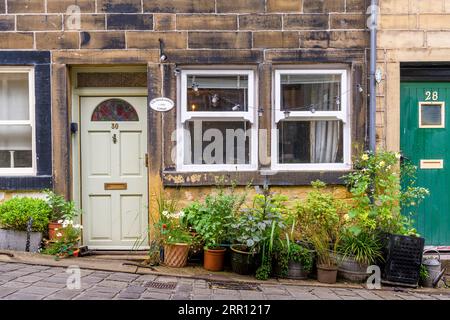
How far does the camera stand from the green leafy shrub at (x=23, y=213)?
5.76 meters

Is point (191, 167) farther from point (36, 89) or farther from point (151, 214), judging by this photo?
point (36, 89)

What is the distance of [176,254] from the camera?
5.70m

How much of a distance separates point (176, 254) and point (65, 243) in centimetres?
152

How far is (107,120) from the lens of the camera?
255 inches

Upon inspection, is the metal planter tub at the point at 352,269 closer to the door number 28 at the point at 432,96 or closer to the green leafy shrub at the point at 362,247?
the green leafy shrub at the point at 362,247

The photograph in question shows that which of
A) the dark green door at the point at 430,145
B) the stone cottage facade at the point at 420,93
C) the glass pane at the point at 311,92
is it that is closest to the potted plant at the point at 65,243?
the glass pane at the point at 311,92

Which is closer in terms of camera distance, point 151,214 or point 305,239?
point 305,239

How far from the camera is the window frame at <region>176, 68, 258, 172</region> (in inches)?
247

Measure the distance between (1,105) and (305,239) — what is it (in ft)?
15.7

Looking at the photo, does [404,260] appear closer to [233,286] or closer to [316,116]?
[233,286]

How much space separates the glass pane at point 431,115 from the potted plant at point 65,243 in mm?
5181

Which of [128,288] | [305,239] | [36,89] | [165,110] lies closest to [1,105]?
[36,89]

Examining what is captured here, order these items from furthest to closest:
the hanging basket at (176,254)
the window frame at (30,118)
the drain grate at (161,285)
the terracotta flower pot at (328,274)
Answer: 1. the window frame at (30,118)
2. the hanging basket at (176,254)
3. the terracotta flower pot at (328,274)
4. the drain grate at (161,285)

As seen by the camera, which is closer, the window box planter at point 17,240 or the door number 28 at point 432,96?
the window box planter at point 17,240
